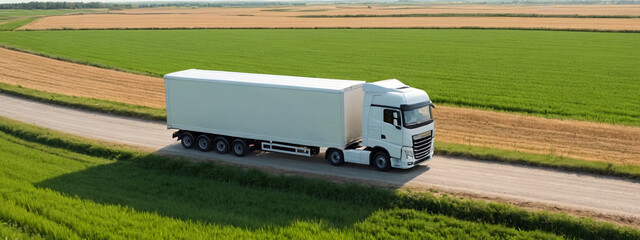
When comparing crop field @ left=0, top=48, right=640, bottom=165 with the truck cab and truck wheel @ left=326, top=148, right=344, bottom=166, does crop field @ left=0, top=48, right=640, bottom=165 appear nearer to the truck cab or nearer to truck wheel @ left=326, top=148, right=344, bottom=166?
the truck cab

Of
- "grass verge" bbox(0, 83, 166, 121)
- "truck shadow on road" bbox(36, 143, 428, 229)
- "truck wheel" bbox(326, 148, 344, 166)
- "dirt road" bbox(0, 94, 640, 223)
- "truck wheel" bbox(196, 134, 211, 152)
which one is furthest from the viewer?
"grass verge" bbox(0, 83, 166, 121)

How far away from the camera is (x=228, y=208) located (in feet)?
55.8

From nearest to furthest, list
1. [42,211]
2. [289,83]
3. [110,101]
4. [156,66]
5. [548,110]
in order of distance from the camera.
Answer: [42,211] → [289,83] → [548,110] → [110,101] → [156,66]

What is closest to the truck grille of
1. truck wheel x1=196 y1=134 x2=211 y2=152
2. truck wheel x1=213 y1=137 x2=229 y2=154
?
truck wheel x1=213 y1=137 x2=229 y2=154

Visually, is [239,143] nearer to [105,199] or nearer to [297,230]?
[105,199]

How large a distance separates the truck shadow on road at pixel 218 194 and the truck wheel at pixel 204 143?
2.14 metres

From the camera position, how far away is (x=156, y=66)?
49250 millimetres

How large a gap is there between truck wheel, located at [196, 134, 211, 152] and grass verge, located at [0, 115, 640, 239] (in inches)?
77.5

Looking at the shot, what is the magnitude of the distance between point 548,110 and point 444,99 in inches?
217

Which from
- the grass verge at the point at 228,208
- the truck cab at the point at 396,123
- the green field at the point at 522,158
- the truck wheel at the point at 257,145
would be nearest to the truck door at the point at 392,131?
the truck cab at the point at 396,123

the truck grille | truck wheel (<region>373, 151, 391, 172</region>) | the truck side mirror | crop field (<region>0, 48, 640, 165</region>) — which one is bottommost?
crop field (<region>0, 48, 640, 165</region>)

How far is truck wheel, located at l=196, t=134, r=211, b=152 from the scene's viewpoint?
23272 mm

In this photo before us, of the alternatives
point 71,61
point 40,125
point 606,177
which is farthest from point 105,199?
point 71,61

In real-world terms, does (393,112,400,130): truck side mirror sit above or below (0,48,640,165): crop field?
above
